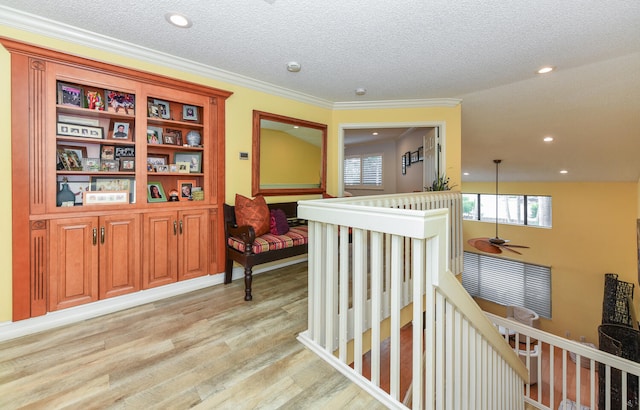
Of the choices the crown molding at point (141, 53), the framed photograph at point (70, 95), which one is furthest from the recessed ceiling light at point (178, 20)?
the framed photograph at point (70, 95)

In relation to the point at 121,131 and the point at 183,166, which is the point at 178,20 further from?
the point at 183,166

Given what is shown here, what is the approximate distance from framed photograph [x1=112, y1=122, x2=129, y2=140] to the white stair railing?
1937 mm

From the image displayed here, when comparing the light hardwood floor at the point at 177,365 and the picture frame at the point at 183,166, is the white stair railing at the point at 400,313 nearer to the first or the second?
the light hardwood floor at the point at 177,365

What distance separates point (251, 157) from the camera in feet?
10.4

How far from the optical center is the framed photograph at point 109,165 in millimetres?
2378

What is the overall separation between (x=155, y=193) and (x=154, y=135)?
1.91 ft

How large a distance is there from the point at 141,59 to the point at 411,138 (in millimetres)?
4764

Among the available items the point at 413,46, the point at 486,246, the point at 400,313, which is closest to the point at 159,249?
the point at 400,313

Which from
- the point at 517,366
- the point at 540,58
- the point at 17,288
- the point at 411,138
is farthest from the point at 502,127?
the point at 17,288

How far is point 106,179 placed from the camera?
2.43 m

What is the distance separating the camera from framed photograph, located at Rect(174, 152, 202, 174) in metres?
2.87

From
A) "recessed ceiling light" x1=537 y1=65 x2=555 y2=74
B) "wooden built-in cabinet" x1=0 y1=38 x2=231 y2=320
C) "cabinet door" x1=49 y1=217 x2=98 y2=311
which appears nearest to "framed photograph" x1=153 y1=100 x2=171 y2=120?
"wooden built-in cabinet" x1=0 y1=38 x2=231 y2=320

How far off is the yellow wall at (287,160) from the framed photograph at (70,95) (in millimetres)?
1677

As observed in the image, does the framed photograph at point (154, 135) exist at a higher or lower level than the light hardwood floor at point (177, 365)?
higher
